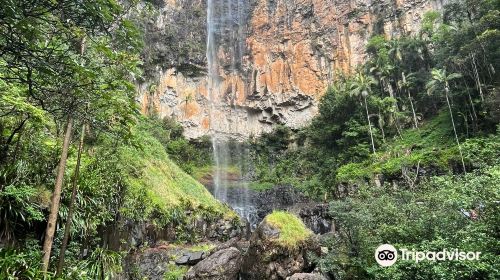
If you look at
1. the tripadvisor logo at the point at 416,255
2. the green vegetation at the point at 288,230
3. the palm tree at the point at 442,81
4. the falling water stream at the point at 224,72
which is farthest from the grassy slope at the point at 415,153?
the tripadvisor logo at the point at 416,255

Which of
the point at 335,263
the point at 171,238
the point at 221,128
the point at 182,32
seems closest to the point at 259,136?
the point at 221,128

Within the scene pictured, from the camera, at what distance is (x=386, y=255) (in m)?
9.56

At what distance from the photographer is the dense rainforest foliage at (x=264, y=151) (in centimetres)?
436

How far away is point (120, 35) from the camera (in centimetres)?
436

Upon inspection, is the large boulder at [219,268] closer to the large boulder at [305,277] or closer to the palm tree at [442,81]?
the large boulder at [305,277]

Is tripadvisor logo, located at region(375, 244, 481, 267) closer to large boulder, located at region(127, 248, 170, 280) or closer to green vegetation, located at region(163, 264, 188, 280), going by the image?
green vegetation, located at region(163, 264, 188, 280)

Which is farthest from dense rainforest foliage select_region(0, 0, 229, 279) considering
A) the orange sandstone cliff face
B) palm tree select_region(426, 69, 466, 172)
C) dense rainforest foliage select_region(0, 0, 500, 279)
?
the orange sandstone cliff face

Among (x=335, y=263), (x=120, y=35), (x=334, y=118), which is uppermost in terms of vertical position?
(x=334, y=118)

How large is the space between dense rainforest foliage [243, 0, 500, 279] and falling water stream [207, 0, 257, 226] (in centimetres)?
268

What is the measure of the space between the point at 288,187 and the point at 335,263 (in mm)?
20216

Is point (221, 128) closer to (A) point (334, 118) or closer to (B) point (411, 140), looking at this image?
(A) point (334, 118)

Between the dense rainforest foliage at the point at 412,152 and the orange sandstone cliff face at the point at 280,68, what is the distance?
2475 mm

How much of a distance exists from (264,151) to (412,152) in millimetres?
15412

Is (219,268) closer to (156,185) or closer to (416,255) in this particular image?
(416,255)
